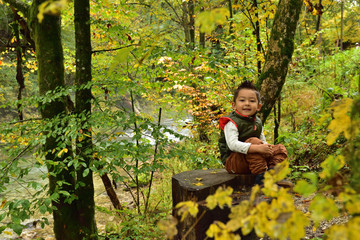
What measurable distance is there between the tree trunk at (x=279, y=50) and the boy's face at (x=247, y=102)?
2.81 ft

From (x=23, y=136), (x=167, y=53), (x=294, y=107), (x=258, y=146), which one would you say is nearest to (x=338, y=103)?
(x=258, y=146)

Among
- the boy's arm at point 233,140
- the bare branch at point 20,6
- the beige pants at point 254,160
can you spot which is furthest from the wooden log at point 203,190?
the bare branch at point 20,6

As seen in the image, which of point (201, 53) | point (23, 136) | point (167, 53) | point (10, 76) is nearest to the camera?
point (23, 136)

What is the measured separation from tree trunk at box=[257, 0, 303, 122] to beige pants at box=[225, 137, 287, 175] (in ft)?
3.48

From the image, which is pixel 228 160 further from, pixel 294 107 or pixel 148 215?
pixel 294 107

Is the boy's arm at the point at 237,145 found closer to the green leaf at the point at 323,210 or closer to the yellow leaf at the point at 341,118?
the yellow leaf at the point at 341,118

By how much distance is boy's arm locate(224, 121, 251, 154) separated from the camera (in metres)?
2.45

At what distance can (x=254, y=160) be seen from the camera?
248 cm

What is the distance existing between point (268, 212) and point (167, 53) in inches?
120

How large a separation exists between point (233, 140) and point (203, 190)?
2.00ft

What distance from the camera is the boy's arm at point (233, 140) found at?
8.04ft

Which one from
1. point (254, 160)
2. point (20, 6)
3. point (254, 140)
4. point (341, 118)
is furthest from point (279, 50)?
point (20, 6)

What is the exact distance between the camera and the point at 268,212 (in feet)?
2.47

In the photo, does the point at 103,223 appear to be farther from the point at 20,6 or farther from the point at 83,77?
the point at 20,6
